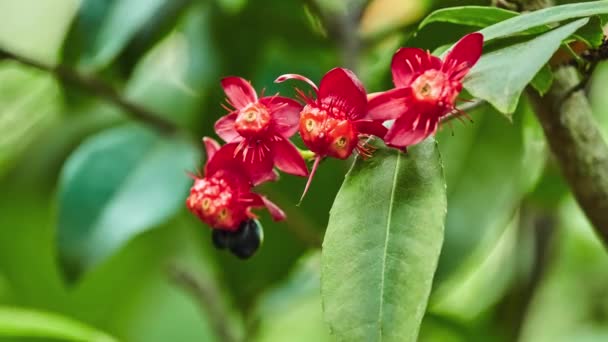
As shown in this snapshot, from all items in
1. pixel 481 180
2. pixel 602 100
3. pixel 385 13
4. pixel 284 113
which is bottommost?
pixel 602 100

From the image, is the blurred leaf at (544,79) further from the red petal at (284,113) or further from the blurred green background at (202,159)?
the blurred green background at (202,159)

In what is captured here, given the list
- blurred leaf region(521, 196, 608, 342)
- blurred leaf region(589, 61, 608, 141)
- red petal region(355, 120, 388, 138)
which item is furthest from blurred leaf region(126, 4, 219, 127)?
blurred leaf region(521, 196, 608, 342)

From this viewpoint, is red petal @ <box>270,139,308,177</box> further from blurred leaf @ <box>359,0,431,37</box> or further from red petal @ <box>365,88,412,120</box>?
blurred leaf @ <box>359,0,431,37</box>

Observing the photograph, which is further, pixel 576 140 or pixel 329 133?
pixel 576 140

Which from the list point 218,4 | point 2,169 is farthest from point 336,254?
point 2,169

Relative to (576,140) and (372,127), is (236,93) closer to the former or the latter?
(372,127)

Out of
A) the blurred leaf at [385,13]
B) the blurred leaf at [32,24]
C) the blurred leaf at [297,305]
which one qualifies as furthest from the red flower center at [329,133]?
the blurred leaf at [32,24]

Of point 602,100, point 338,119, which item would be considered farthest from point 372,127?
point 602,100
